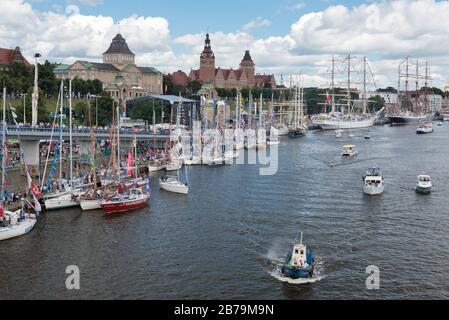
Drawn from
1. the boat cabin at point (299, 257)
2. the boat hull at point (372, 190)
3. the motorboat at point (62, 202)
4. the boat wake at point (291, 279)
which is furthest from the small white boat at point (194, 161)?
the boat cabin at point (299, 257)

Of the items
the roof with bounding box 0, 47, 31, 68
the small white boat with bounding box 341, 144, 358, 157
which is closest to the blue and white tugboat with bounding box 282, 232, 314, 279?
the small white boat with bounding box 341, 144, 358, 157

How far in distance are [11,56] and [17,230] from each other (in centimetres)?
13557

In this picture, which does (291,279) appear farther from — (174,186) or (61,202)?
(174,186)

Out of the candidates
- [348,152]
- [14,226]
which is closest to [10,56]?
[348,152]

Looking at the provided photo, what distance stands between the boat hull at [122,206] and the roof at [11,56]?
405ft

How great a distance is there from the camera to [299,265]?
3588 centimetres

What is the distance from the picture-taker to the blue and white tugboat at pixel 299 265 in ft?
117

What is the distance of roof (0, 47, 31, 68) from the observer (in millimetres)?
165250

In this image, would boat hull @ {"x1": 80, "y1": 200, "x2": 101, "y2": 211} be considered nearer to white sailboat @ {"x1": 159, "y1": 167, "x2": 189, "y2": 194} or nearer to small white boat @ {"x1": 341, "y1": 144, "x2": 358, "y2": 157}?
white sailboat @ {"x1": 159, "y1": 167, "x2": 189, "y2": 194}

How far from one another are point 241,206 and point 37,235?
20234 mm

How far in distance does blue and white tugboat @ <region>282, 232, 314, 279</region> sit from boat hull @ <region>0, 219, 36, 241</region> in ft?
69.1

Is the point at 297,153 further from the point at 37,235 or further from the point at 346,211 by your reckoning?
the point at 37,235
